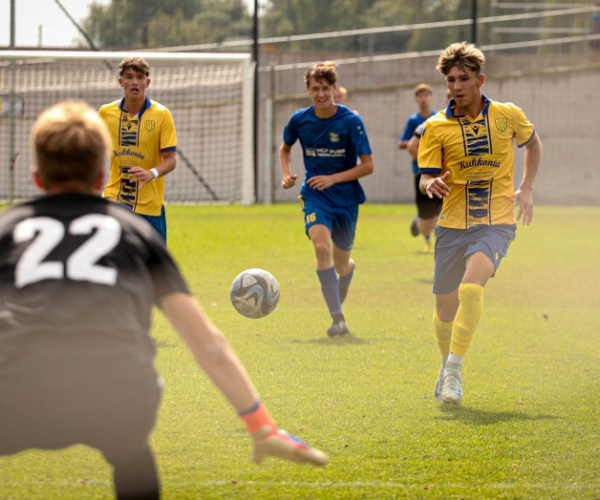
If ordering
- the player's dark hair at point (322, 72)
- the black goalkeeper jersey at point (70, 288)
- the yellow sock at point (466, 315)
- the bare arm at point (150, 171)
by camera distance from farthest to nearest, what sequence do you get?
the player's dark hair at point (322, 72), the bare arm at point (150, 171), the yellow sock at point (466, 315), the black goalkeeper jersey at point (70, 288)

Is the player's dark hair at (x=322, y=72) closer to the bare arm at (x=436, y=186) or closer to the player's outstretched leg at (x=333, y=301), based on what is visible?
the player's outstretched leg at (x=333, y=301)

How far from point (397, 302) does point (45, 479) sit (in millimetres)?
6344

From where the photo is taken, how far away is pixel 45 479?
425 cm

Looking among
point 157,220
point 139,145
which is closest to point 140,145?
point 139,145

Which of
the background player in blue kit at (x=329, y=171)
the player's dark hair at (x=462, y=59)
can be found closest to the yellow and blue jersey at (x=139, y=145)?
A: the background player in blue kit at (x=329, y=171)

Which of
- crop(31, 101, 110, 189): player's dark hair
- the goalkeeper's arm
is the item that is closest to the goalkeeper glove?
the goalkeeper's arm

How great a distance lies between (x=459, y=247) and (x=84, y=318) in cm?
381

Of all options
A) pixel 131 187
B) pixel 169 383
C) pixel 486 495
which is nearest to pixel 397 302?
pixel 131 187

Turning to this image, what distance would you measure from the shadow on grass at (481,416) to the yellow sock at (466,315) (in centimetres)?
37

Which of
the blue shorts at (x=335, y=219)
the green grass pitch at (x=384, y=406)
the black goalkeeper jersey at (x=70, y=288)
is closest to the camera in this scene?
the black goalkeeper jersey at (x=70, y=288)

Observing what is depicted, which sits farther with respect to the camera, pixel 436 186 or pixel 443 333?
pixel 443 333

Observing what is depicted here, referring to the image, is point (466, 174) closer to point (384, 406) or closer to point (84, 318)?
point (384, 406)

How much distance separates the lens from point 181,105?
24.7 meters

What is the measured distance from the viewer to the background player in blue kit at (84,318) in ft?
8.20
